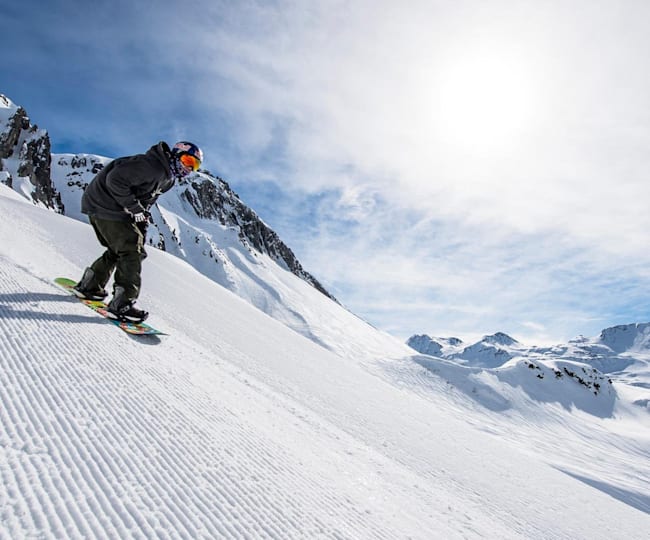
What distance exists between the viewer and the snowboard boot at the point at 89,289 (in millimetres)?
4402

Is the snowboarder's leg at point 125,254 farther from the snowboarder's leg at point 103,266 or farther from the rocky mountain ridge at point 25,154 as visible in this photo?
the rocky mountain ridge at point 25,154

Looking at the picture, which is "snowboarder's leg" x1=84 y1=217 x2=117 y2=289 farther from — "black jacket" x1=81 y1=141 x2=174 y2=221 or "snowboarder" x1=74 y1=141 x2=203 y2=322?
"black jacket" x1=81 y1=141 x2=174 y2=221

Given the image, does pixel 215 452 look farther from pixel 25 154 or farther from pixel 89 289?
pixel 25 154

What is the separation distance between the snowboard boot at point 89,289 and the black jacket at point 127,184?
2.51 ft

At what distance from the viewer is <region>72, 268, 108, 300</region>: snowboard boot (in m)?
4.40

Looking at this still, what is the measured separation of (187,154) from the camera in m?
4.53

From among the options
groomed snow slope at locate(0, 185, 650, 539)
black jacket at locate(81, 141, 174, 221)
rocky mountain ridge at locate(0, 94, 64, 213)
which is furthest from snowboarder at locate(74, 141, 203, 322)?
rocky mountain ridge at locate(0, 94, 64, 213)

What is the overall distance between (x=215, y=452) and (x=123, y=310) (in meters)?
2.62

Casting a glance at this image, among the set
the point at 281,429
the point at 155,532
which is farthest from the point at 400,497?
the point at 155,532

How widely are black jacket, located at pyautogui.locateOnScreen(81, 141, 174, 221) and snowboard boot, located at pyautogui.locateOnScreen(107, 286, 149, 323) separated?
0.90 metres

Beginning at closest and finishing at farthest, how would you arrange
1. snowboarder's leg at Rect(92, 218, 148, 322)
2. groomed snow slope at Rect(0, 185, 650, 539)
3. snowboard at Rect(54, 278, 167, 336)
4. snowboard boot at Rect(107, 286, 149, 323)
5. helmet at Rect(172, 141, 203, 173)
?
groomed snow slope at Rect(0, 185, 650, 539) → snowboard at Rect(54, 278, 167, 336) → snowboard boot at Rect(107, 286, 149, 323) → snowboarder's leg at Rect(92, 218, 148, 322) → helmet at Rect(172, 141, 203, 173)

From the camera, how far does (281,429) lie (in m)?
2.91

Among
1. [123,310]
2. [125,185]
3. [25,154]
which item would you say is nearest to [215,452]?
[123,310]

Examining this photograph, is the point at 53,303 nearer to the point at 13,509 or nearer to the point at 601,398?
the point at 13,509
